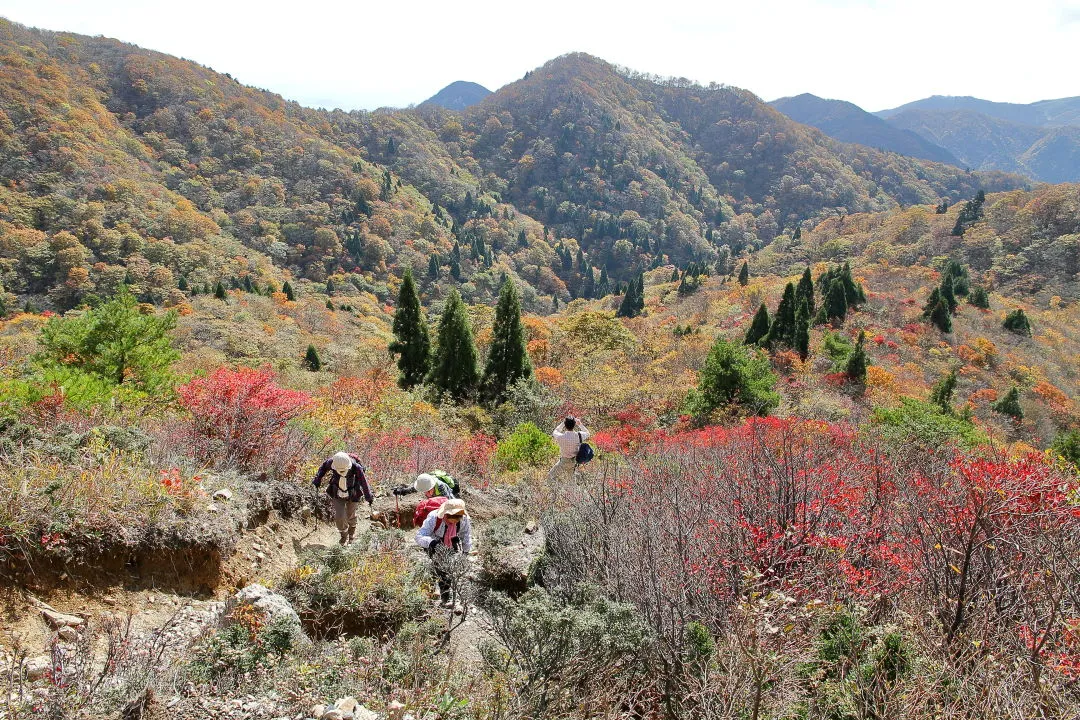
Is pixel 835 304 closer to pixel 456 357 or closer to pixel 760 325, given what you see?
pixel 760 325

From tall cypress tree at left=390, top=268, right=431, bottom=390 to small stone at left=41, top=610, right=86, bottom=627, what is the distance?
18.1 meters

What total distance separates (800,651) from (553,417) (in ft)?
45.2

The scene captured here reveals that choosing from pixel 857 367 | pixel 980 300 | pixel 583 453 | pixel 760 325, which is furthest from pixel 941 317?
pixel 583 453

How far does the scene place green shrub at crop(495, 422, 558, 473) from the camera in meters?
10.8

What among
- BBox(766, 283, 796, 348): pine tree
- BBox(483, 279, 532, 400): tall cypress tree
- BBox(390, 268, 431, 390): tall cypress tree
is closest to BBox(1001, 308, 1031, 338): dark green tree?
BBox(766, 283, 796, 348): pine tree

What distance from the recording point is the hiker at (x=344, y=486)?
5.99 meters

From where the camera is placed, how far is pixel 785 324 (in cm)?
2502

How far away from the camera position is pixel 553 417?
17484 millimetres

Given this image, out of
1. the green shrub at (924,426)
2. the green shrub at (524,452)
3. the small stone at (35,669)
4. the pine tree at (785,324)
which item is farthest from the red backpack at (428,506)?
the pine tree at (785,324)

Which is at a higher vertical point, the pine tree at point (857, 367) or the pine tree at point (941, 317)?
the pine tree at point (941, 317)

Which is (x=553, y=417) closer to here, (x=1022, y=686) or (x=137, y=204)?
(x=1022, y=686)

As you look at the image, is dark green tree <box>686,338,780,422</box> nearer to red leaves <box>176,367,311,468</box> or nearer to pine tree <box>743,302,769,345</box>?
pine tree <box>743,302,769,345</box>

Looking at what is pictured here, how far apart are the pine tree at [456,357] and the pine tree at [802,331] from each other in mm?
14618

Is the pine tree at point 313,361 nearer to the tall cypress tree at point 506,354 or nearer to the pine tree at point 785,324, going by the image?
the tall cypress tree at point 506,354
